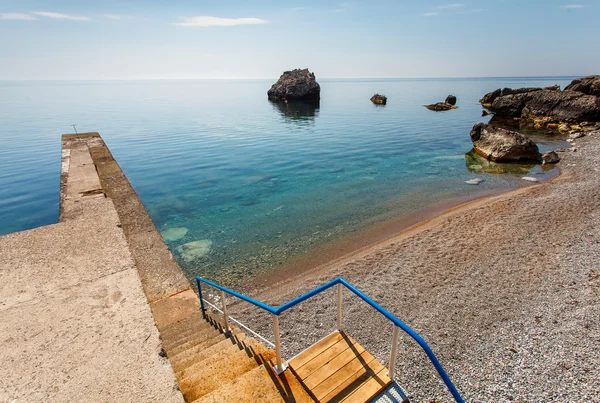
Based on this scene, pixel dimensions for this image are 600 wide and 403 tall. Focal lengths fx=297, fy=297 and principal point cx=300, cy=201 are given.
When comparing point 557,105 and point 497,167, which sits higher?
point 557,105

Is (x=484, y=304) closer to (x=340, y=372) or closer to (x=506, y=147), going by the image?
(x=340, y=372)

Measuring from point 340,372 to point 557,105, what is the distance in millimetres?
49181

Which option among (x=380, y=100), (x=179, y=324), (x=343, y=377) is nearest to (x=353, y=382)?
(x=343, y=377)

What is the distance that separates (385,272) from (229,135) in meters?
33.2

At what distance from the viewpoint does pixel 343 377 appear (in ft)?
14.3

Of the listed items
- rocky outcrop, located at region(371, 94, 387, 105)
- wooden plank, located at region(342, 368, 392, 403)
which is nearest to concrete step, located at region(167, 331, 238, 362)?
wooden plank, located at region(342, 368, 392, 403)

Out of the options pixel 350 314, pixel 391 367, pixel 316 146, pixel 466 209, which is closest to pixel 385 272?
pixel 350 314

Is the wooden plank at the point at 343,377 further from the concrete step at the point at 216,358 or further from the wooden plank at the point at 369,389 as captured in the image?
the concrete step at the point at 216,358

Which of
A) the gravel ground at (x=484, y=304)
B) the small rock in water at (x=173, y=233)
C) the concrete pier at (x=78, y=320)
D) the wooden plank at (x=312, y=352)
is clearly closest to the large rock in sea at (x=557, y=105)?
the gravel ground at (x=484, y=304)

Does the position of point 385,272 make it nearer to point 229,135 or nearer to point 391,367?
point 391,367

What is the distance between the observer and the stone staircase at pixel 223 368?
12.5 feet

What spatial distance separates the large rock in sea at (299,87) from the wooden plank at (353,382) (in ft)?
265

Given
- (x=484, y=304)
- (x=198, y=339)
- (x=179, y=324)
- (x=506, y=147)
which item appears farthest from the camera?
(x=506, y=147)

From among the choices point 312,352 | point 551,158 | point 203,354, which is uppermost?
point 312,352
